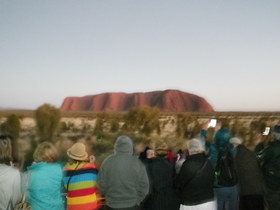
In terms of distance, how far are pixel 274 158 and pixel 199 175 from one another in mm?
1400

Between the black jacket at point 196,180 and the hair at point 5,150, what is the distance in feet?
7.95

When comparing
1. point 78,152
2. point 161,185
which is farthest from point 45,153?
point 161,185

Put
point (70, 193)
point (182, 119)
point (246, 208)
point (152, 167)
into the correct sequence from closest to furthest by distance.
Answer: point (70, 193)
point (152, 167)
point (246, 208)
point (182, 119)

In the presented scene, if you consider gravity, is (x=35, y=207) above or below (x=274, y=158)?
below

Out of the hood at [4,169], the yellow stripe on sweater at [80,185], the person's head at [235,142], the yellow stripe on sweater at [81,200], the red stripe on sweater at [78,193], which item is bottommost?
the yellow stripe on sweater at [81,200]

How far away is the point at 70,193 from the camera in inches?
215

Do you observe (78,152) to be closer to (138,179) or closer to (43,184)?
(43,184)

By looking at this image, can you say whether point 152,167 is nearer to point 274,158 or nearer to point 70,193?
point 70,193

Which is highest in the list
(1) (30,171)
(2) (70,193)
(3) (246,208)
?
(1) (30,171)

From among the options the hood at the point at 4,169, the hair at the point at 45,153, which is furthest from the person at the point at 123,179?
the hood at the point at 4,169

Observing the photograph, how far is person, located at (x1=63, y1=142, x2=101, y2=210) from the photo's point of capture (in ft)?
17.8

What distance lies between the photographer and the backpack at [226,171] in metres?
6.87

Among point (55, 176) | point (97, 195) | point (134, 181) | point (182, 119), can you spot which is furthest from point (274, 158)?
point (182, 119)

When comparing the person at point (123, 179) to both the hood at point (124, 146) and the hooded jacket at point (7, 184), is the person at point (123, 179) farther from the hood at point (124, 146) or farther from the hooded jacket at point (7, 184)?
the hooded jacket at point (7, 184)
